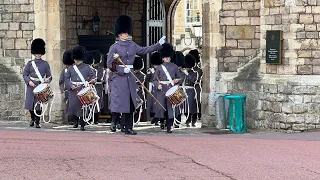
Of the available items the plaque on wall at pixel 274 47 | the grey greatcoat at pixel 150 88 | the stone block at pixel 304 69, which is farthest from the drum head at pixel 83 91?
the stone block at pixel 304 69

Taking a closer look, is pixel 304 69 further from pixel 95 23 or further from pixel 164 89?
pixel 95 23

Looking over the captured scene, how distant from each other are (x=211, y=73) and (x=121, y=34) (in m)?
3.37

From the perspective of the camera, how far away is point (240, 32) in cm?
1741

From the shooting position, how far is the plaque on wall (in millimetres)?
15930

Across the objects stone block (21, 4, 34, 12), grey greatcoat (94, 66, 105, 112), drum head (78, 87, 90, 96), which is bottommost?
drum head (78, 87, 90, 96)

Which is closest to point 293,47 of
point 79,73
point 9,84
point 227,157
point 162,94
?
point 162,94

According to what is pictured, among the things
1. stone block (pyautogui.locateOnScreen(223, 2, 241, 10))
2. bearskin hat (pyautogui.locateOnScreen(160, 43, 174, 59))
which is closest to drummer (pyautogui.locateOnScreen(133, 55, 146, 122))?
bearskin hat (pyautogui.locateOnScreen(160, 43, 174, 59))

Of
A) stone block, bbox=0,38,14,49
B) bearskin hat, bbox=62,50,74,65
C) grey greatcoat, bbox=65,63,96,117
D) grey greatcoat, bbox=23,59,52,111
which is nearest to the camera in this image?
grey greatcoat, bbox=65,63,96,117

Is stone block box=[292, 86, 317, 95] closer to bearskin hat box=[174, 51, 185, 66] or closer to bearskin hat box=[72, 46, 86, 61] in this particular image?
bearskin hat box=[174, 51, 185, 66]

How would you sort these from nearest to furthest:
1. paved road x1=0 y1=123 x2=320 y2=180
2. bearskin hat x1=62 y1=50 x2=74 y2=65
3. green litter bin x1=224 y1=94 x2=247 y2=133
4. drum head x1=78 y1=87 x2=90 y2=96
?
paved road x1=0 y1=123 x2=320 y2=180 < drum head x1=78 y1=87 x2=90 y2=96 < green litter bin x1=224 y1=94 x2=247 y2=133 < bearskin hat x1=62 y1=50 x2=74 y2=65

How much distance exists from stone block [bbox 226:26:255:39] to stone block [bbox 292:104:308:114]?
2.18 meters

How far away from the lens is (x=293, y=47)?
619 inches

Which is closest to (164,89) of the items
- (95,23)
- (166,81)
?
(166,81)

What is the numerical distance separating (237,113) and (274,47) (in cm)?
138
